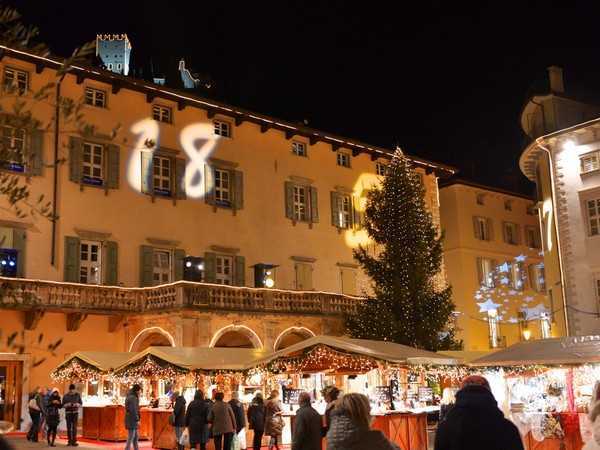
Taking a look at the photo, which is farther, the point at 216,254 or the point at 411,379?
the point at 216,254

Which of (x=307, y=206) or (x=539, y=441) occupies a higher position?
(x=307, y=206)

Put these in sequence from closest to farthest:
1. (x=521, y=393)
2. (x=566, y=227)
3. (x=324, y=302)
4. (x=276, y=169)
→ (x=521, y=393)
(x=566, y=227)
(x=324, y=302)
(x=276, y=169)

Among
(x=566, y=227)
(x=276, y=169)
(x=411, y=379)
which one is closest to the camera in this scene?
(x=411, y=379)

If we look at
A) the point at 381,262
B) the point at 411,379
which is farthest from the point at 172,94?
the point at 411,379

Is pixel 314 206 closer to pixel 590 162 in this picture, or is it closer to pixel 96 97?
pixel 96 97

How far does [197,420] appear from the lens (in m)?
17.3

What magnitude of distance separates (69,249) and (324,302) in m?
10.2

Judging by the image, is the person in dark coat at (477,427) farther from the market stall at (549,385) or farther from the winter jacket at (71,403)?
the winter jacket at (71,403)

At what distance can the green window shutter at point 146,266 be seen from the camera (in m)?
29.0

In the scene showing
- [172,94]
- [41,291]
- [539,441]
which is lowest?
[539,441]

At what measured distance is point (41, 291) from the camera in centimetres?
2580

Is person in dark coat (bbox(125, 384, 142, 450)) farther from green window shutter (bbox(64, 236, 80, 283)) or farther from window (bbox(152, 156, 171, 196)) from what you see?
window (bbox(152, 156, 171, 196))

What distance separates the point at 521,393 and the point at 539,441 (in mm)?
4547

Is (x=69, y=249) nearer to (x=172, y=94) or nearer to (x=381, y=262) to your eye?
(x=172, y=94)
